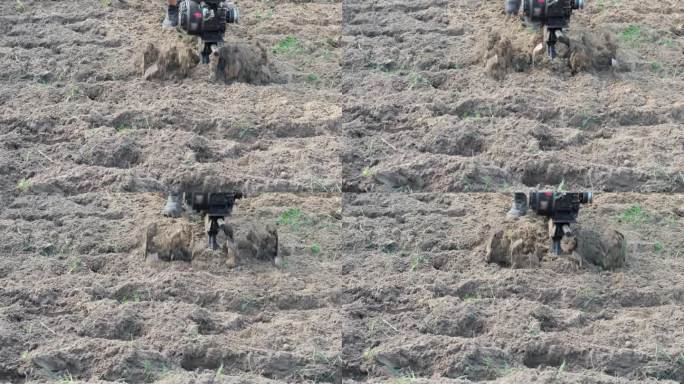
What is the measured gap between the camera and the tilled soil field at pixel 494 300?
9406 mm

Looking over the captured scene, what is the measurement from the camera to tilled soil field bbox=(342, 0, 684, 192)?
10.6m

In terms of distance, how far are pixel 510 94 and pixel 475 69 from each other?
0.39 meters

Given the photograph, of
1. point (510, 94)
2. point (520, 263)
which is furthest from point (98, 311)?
point (510, 94)

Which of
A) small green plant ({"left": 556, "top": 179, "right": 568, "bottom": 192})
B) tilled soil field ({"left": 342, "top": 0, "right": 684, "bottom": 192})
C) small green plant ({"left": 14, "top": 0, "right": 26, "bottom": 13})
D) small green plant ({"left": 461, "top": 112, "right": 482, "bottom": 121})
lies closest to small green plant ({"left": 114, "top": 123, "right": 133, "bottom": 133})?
tilled soil field ({"left": 342, "top": 0, "right": 684, "bottom": 192})

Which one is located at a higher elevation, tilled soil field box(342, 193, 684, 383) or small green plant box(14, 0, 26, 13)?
small green plant box(14, 0, 26, 13)

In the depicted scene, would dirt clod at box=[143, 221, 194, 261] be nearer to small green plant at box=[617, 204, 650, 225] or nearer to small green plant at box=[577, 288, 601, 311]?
small green plant at box=[577, 288, 601, 311]

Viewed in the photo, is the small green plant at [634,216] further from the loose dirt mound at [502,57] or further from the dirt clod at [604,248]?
the loose dirt mound at [502,57]

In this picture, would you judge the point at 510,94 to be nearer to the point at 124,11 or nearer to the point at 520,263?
the point at 520,263

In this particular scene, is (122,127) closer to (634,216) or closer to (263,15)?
(263,15)

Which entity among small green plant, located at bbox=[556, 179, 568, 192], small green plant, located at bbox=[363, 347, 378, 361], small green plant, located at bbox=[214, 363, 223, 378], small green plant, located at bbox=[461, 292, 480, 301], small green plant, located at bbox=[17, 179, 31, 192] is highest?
small green plant, located at bbox=[556, 179, 568, 192]

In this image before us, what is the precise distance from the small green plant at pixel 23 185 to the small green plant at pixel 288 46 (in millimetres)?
1890

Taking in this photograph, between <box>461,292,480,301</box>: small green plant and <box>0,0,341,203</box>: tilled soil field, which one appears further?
<box>0,0,341,203</box>: tilled soil field

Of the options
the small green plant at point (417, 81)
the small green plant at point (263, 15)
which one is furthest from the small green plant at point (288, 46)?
the small green plant at point (417, 81)

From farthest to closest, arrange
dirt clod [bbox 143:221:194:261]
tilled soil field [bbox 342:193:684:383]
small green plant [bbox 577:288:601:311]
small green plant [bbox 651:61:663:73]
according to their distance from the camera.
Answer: small green plant [bbox 651:61:663:73] → dirt clod [bbox 143:221:194:261] → small green plant [bbox 577:288:601:311] → tilled soil field [bbox 342:193:684:383]
